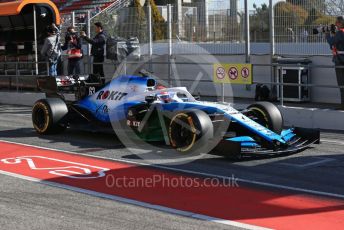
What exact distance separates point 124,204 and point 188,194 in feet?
2.80

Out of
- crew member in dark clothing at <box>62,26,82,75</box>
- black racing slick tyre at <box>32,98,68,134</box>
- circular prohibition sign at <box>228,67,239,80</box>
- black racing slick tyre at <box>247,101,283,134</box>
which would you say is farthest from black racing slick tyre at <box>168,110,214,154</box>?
crew member in dark clothing at <box>62,26,82,75</box>

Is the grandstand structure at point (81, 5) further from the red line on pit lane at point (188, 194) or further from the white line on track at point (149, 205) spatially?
the white line on track at point (149, 205)

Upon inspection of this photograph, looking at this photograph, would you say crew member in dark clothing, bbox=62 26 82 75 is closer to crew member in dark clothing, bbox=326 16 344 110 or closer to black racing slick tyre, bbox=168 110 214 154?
crew member in dark clothing, bbox=326 16 344 110

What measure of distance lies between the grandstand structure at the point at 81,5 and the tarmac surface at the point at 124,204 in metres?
19.0

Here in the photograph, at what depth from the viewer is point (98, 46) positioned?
56.1 ft

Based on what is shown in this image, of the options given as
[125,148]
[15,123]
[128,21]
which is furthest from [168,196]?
[128,21]

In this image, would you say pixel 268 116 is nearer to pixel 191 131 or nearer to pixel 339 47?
pixel 191 131

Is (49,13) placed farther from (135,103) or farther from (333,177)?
(333,177)

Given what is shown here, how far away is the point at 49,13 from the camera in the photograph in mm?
20656

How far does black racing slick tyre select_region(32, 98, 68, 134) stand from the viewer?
1170 cm

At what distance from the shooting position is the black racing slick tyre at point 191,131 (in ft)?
30.1

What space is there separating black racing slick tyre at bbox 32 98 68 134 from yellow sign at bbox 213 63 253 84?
14.6ft

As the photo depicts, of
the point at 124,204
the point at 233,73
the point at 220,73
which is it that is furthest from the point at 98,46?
the point at 124,204

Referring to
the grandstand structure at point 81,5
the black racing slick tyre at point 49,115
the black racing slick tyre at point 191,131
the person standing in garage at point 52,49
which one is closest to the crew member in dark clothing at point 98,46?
the person standing in garage at point 52,49
